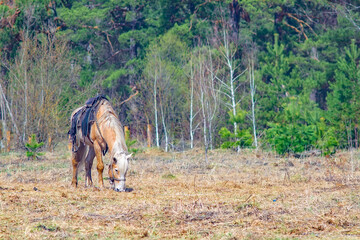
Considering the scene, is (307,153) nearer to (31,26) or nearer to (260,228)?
(260,228)

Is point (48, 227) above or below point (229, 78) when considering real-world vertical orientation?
below

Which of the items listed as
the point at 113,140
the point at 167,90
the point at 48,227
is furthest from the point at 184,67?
the point at 48,227

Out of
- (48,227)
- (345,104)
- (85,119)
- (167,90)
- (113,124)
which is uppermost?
(167,90)

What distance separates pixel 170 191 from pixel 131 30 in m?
26.5

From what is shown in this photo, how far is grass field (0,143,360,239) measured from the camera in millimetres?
6387

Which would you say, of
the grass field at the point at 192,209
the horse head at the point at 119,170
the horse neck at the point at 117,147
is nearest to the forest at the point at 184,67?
the grass field at the point at 192,209

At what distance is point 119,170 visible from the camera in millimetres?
9891

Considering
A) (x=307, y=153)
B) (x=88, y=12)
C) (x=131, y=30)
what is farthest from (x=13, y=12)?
(x=307, y=153)

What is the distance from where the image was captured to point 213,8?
35594 mm

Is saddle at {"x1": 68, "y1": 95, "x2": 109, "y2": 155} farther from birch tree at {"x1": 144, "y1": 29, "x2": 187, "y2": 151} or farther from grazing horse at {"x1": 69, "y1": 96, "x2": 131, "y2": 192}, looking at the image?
birch tree at {"x1": 144, "y1": 29, "x2": 187, "y2": 151}

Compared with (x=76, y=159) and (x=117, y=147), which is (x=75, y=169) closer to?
(x=76, y=159)

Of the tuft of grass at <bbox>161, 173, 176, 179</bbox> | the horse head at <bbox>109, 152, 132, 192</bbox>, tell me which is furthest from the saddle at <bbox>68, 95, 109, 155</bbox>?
the tuft of grass at <bbox>161, 173, 176, 179</bbox>

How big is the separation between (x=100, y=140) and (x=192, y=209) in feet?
11.7

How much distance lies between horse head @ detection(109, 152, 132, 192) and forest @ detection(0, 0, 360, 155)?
982 cm
